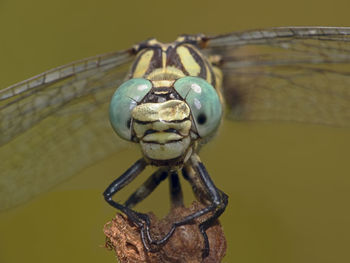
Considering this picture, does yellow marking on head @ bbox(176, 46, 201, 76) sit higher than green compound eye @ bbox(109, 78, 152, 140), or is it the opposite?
yellow marking on head @ bbox(176, 46, 201, 76)

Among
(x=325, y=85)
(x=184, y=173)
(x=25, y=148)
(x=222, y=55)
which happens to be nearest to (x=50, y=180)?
(x=25, y=148)

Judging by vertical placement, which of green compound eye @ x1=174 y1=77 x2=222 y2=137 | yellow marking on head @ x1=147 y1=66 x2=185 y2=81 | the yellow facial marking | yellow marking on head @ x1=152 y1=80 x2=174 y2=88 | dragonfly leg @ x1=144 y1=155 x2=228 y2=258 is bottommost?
dragonfly leg @ x1=144 y1=155 x2=228 y2=258

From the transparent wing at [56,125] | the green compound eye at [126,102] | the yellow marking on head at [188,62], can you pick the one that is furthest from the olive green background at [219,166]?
the green compound eye at [126,102]

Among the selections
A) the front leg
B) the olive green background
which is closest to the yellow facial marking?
the front leg

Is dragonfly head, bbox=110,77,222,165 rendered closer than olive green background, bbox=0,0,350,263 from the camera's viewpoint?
Yes

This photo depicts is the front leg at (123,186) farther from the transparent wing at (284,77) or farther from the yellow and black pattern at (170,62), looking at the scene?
the transparent wing at (284,77)

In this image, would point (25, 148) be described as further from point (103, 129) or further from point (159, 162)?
point (159, 162)

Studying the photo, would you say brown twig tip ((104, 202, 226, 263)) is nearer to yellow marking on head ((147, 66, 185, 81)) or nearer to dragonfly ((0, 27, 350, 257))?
dragonfly ((0, 27, 350, 257))

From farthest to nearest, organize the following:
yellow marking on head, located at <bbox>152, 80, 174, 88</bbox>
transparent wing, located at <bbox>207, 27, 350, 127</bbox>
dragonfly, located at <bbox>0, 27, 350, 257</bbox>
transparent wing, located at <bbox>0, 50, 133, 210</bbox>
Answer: transparent wing, located at <bbox>207, 27, 350, 127</bbox>
transparent wing, located at <bbox>0, 50, 133, 210</bbox>
yellow marking on head, located at <bbox>152, 80, 174, 88</bbox>
dragonfly, located at <bbox>0, 27, 350, 257</bbox>
